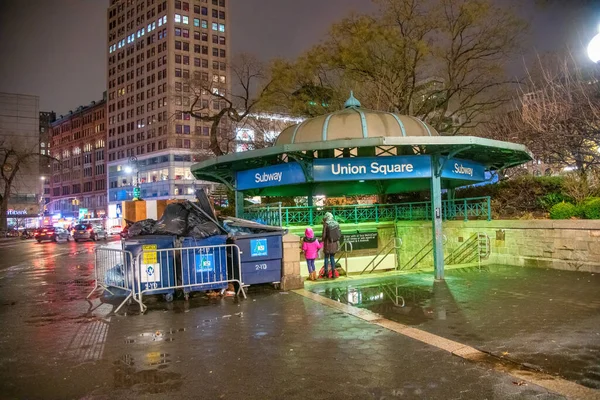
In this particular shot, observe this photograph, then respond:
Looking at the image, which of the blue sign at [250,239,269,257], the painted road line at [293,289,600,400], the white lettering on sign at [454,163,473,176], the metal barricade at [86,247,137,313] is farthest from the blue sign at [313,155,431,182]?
the metal barricade at [86,247,137,313]

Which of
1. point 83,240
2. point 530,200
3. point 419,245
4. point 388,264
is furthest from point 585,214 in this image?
point 83,240

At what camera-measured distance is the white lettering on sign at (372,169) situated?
507 inches

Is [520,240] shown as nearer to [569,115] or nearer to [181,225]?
[569,115]

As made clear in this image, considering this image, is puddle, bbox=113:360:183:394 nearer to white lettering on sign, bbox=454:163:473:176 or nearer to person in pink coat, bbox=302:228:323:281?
person in pink coat, bbox=302:228:323:281

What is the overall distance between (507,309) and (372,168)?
592cm

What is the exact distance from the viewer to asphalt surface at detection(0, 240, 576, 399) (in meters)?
4.69

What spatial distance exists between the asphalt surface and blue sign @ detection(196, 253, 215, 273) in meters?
1.00

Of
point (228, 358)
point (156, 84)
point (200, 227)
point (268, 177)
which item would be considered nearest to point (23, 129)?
point (156, 84)

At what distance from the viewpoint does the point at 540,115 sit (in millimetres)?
19734

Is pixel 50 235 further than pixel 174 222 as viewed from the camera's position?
Yes

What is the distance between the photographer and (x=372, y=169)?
42.7 feet

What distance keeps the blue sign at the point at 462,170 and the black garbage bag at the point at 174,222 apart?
23.9 feet

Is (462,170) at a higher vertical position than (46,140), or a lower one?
lower

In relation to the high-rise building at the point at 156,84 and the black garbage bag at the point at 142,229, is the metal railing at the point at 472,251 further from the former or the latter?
the high-rise building at the point at 156,84
